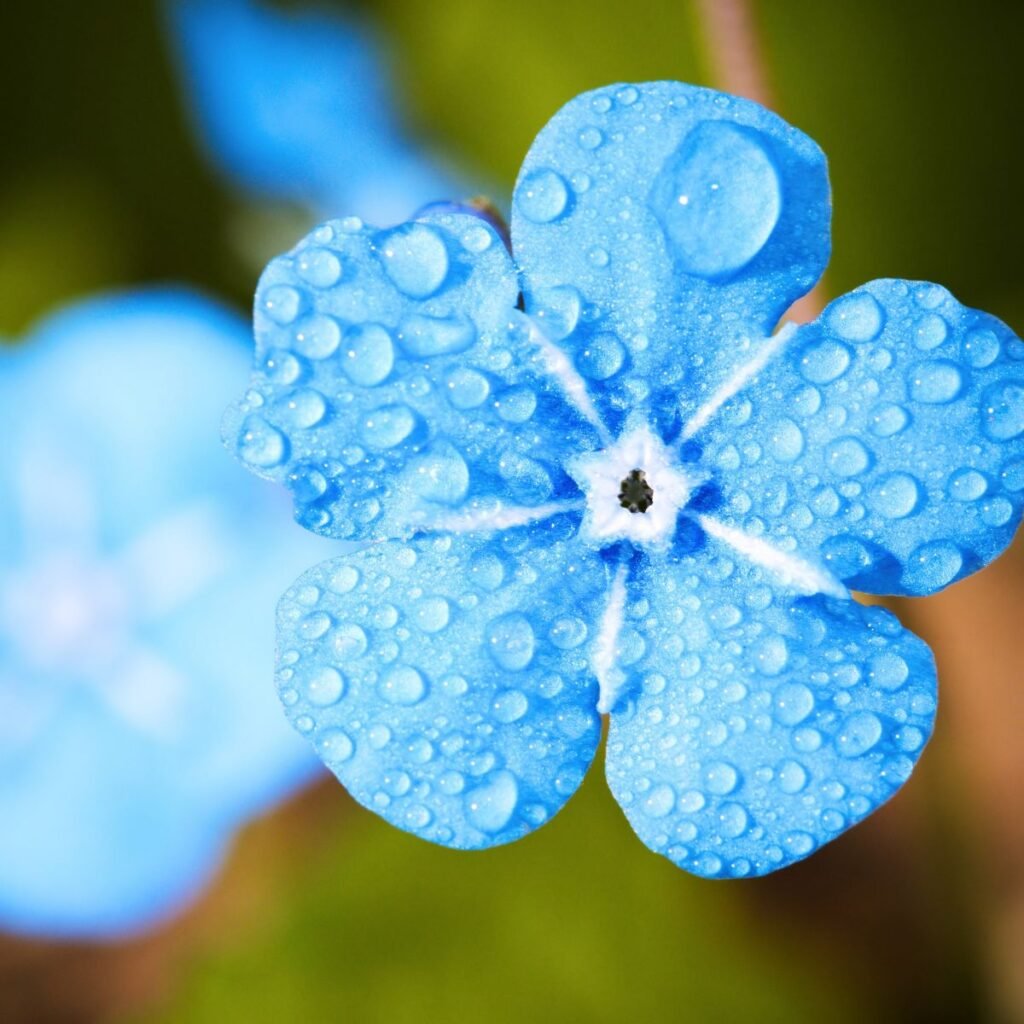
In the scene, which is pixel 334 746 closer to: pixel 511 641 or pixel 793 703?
pixel 511 641

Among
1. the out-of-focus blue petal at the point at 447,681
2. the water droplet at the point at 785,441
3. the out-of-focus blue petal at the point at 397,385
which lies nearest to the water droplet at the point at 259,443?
the out-of-focus blue petal at the point at 397,385

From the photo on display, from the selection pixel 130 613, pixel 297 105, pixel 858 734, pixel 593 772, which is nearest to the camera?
pixel 858 734

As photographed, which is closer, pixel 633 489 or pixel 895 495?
pixel 895 495

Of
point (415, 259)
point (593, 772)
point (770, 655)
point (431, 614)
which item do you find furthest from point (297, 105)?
point (770, 655)

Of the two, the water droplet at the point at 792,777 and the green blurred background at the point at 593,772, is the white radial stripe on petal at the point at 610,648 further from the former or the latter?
the green blurred background at the point at 593,772

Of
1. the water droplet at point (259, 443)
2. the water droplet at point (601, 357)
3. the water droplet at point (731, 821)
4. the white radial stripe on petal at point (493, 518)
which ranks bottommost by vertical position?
the water droplet at point (731, 821)

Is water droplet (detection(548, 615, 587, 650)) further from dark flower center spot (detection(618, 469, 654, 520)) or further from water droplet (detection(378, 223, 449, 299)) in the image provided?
water droplet (detection(378, 223, 449, 299))

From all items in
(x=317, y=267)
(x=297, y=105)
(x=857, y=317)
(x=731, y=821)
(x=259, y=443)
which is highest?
(x=297, y=105)
